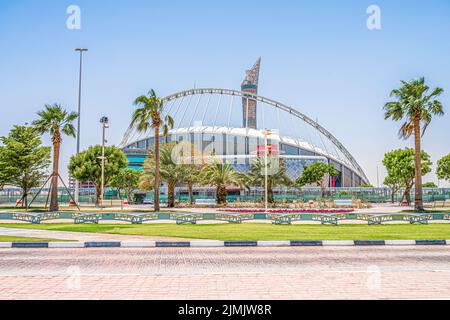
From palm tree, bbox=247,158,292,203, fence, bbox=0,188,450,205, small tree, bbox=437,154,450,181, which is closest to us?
palm tree, bbox=247,158,292,203

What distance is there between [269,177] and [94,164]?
90.4 ft

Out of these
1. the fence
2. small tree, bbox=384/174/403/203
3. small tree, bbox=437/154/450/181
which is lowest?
the fence

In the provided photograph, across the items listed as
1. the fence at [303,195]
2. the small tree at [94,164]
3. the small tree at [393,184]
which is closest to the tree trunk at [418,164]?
the fence at [303,195]

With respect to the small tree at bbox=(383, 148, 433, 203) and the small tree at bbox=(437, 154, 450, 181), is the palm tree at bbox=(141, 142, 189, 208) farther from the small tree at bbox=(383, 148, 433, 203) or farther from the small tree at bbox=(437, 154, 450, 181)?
the small tree at bbox=(437, 154, 450, 181)

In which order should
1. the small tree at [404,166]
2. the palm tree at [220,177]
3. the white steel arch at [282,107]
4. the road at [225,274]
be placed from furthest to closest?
the white steel arch at [282,107] → the small tree at [404,166] → the palm tree at [220,177] → the road at [225,274]

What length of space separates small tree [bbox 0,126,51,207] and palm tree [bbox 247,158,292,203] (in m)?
27.7

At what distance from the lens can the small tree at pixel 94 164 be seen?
62.8 m

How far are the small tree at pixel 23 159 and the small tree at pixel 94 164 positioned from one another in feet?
18.2

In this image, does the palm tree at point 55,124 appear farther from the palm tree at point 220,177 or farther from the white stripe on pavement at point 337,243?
the white stripe on pavement at point 337,243

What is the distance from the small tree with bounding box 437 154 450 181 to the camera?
71.8 m

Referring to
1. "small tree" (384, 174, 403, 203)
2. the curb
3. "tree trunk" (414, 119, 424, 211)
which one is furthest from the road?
"small tree" (384, 174, 403, 203)

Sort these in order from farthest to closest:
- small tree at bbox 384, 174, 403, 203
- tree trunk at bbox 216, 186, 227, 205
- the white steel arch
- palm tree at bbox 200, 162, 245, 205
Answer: the white steel arch
small tree at bbox 384, 174, 403, 203
tree trunk at bbox 216, 186, 227, 205
palm tree at bbox 200, 162, 245, 205
